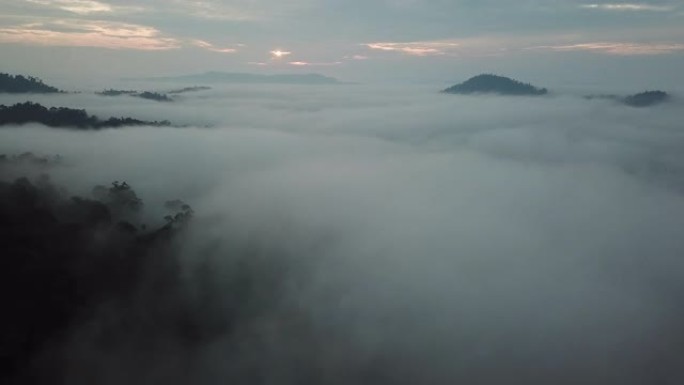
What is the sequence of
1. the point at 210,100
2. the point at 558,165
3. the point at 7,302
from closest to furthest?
the point at 7,302
the point at 558,165
the point at 210,100

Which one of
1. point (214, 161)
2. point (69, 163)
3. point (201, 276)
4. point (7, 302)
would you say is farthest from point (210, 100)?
point (7, 302)

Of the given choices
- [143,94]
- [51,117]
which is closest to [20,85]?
[143,94]

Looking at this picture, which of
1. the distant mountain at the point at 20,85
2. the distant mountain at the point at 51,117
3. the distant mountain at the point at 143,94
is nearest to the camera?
the distant mountain at the point at 51,117

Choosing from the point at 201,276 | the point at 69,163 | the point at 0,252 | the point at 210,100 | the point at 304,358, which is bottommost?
the point at 304,358

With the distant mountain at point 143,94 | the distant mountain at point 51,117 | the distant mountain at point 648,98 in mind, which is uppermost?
the distant mountain at point 648,98

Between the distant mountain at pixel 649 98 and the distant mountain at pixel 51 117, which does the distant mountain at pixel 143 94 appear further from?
the distant mountain at pixel 649 98

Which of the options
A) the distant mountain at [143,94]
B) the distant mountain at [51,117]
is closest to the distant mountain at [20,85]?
the distant mountain at [143,94]

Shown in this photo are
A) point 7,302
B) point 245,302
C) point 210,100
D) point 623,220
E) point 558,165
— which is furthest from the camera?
point 210,100

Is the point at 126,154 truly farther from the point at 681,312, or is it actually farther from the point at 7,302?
the point at 681,312
